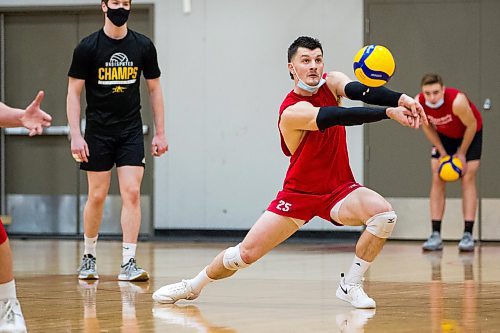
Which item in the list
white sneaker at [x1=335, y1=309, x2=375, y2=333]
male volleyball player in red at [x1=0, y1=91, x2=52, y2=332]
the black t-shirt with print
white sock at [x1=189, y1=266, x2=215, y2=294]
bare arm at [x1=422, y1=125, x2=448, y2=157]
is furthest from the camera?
bare arm at [x1=422, y1=125, x2=448, y2=157]

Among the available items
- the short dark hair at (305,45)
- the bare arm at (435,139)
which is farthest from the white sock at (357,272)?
the bare arm at (435,139)

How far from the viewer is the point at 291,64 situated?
5.71 m

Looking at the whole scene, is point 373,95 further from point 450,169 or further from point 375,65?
point 450,169

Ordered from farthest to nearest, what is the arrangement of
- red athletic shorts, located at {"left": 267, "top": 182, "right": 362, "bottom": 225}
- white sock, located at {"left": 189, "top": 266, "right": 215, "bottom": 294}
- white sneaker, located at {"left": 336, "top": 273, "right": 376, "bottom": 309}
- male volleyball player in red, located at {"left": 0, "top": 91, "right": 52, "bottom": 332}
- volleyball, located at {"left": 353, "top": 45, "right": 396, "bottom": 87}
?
1. white sock, located at {"left": 189, "top": 266, "right": 215, "bottom": 294}
2. red athletic shorts, located at {"left": 267, "top": 182, "right": 362, "bottom": 225}
3. white sneaker, located at {"left": 336, "top": 273, "right": 376, "bottom": 309}
4. volleyball, located at {"left": 353, "top": 45, "right": 396, "bottom": 87}
5. male volleyball player in red, located at {"left": 0, "top": 91, "right": 52, "bottom": 332}

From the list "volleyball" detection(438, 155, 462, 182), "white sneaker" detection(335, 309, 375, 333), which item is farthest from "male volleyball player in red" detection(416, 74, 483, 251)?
"white sneaker" detection(335, 309, 375, 333)

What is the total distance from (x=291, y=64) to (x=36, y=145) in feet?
26.5

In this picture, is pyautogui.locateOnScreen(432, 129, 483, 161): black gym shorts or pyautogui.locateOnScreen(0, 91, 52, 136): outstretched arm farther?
pyautogui.locateOnScreen(432, 129, 483, 161): black gym shorts

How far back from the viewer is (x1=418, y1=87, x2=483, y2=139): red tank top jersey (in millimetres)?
10250

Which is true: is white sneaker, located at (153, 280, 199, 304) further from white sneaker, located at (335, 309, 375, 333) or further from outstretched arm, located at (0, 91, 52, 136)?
outstretched arm, located at (0, 91, 52, 136)

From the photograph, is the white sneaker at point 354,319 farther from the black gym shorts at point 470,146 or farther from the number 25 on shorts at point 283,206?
the black gym shorts at point 470,146

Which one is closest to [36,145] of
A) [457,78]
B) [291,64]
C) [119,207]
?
[119,207]

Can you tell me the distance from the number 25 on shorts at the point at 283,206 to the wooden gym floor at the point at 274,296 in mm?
550

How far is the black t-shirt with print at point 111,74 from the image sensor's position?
7.32 meters

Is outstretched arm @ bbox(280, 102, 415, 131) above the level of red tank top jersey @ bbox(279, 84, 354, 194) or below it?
above
